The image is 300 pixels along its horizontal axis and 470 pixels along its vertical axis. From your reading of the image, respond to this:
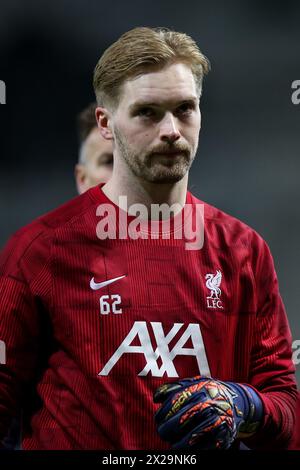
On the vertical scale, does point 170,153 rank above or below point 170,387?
above

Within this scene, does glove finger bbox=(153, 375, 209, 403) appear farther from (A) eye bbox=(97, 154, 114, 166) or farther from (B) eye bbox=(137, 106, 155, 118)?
(A) eye bbox=(97, 154, 114, 166)

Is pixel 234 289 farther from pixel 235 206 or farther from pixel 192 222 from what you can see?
pixel 235 206

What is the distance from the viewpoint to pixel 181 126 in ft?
6.37

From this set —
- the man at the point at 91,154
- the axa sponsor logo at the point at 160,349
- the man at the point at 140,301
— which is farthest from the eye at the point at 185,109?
the man at the point at 91,154

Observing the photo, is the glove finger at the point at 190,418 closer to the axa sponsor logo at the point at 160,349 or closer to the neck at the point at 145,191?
the axa sponsor logo at the point at 160,349

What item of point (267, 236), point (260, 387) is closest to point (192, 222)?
point (260, 387)

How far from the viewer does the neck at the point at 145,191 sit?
6.63 ft

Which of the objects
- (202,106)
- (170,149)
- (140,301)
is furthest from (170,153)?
(202,106)

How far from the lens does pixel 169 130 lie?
1909 millimetres

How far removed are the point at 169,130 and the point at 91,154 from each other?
1.53m

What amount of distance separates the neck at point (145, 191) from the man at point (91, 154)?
1186mm

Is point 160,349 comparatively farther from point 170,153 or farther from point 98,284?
point 170,153

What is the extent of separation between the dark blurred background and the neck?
225cm
